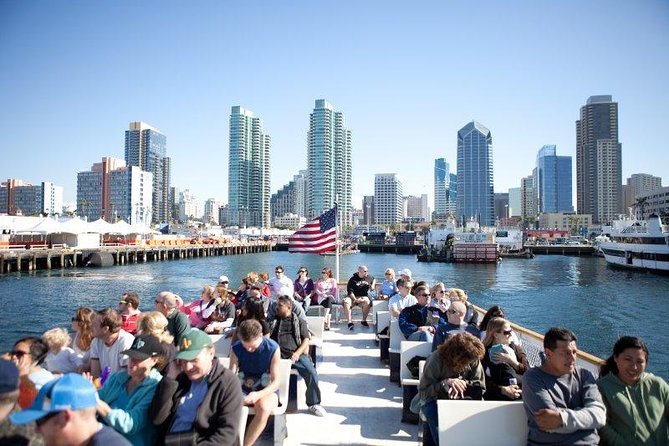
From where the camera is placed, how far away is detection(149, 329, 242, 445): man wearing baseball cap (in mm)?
2922

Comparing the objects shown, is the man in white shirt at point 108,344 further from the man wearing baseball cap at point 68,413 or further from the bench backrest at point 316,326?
the bench backrest at point 316,326

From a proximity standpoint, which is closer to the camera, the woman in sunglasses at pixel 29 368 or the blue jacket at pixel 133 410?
the blue jacket at pixel 133 410

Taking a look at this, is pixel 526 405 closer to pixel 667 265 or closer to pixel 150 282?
pixel 150 282

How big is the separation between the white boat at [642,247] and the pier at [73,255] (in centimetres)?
6269

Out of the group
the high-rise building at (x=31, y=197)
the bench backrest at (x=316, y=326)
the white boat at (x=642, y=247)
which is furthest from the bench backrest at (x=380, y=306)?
the high-rise building at (x=31, y=197)

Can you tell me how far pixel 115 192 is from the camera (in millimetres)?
160625

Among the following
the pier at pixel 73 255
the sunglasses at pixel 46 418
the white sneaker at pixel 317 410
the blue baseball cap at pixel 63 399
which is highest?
the blue baseball cap at pixel 63 399

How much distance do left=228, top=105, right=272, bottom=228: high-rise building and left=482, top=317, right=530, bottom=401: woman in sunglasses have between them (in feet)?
613

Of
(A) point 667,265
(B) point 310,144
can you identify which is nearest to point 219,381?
(A) point 667,265

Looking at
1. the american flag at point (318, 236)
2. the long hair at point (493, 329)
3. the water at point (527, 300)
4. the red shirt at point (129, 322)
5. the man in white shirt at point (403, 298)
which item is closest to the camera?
the long hair at point (493, 329)

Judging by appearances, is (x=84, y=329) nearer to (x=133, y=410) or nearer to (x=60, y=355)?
(x=60, y=355)

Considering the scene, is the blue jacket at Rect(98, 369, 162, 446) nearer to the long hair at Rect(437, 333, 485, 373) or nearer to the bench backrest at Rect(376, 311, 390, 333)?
the long hair at Rect(437, 333, 485, 373)

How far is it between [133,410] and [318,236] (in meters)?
9.60

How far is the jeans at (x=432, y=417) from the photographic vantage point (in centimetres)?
352
